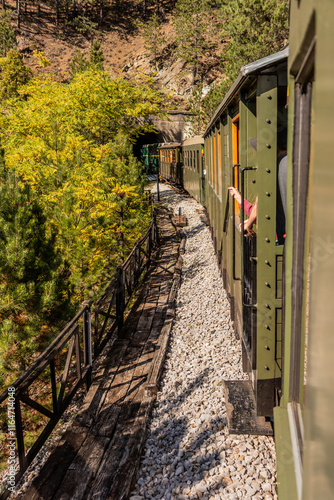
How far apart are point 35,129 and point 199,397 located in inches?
423

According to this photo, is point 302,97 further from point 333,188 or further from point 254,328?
point 254,328

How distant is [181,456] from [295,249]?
3.31m

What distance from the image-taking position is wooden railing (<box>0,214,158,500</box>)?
4.15 meters

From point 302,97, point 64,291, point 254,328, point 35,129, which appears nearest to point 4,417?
point 64,291

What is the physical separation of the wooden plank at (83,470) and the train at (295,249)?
4.78 feet

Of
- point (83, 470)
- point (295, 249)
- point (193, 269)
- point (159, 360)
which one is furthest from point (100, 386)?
point (193, 269)

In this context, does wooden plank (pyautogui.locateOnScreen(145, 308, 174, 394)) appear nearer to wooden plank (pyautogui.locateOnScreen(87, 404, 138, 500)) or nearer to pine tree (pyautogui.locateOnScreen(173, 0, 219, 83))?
wooden plank (pyautogui.locateOnScreen(87, 404, 138, 500))

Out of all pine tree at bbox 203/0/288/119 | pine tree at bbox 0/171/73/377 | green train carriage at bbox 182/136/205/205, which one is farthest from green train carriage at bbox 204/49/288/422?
pine tree at bbox 203/0/288/119

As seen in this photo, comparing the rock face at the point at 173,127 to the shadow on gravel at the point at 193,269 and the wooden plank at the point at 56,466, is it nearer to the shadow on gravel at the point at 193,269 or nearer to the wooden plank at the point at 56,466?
the shadow on gravel at the point at 193,269

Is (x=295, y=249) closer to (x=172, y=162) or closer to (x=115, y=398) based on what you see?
(x=115, y=398)

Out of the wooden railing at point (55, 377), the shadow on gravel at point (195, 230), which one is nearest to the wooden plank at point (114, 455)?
the wooden railing at point (55, 377)

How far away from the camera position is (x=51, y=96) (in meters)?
13.4

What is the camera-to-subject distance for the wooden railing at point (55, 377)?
4.15m

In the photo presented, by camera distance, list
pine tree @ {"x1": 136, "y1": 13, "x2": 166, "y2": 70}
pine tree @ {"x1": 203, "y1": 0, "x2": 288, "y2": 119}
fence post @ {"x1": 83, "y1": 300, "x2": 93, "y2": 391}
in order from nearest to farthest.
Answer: fence post @ {"x1": 83, "y1": 300, "x2": 93, "y2": 391}
pine tree @ {"x1": 203, "y1": 0, "x2": 288, "y2": 119}
pine tree @ {"x1": 136, "y1": 13, "x2": 166, "y2": 70}
